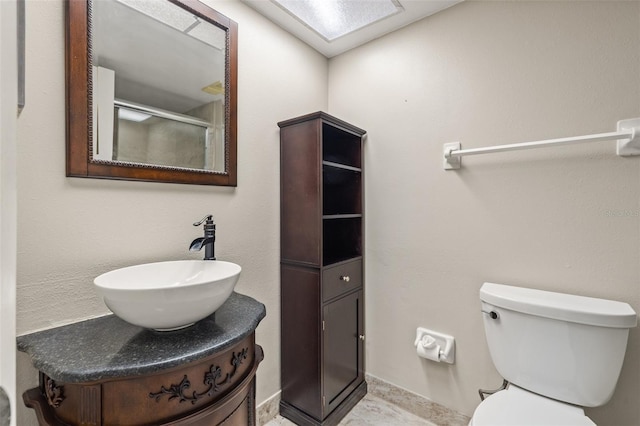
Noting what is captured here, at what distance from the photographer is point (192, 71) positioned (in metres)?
1.34

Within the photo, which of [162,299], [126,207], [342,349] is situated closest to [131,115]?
[126,207]

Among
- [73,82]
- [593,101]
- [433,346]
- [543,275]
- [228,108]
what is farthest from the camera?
[433,346]

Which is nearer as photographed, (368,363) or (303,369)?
(303,369)

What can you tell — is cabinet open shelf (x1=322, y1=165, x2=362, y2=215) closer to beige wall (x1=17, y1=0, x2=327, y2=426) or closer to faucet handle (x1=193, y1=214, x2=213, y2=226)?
beige wall (x1=17, y1=0, x2=327, y2=426)

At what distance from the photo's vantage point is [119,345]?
84 centimetres

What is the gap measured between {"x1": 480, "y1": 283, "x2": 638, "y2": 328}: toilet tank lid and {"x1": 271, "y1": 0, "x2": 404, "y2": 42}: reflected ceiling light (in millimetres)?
1542

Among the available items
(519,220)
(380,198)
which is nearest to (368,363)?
(380,198)

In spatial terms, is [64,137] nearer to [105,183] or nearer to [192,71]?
[105,183]

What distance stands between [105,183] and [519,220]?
1.78m

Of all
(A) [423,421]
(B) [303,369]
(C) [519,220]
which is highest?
(C) [519,220]

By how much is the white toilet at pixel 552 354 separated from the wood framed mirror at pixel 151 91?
4.70ft

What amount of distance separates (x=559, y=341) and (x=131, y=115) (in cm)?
189

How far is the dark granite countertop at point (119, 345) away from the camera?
73cm

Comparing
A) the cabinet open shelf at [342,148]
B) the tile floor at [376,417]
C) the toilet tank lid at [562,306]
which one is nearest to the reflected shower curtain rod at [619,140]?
the toilet tank lid at [562,306]
